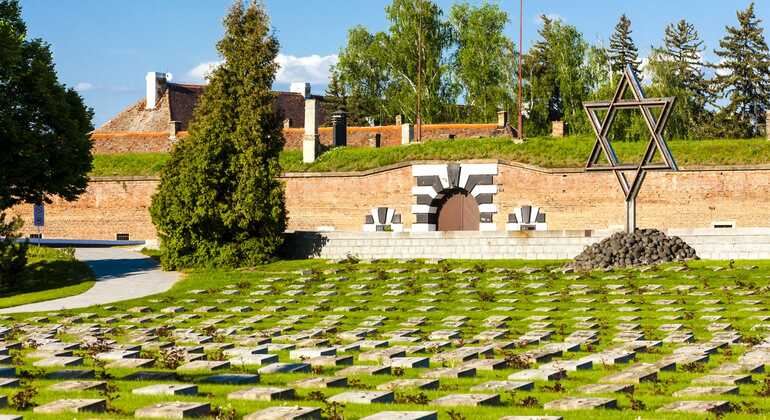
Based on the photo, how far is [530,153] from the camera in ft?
150

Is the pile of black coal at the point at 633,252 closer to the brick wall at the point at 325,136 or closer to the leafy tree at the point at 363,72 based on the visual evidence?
the brick wall at the point at 325,136

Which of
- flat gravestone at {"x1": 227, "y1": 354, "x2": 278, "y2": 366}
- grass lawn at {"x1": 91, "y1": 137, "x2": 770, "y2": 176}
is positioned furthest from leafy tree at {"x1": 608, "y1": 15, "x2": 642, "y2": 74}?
flat gravestone at {"x1": 227, "y1": 354, "x2": 278, "y2": 366}

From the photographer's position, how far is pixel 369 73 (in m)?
76.3

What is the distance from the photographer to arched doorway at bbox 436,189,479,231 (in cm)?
4623

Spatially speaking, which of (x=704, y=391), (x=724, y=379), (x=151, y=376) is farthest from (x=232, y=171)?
(x=704, y=391)

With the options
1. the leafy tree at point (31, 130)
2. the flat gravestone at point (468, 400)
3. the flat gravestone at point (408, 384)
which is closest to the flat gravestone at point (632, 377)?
the flat gravestone at point (408, 384)

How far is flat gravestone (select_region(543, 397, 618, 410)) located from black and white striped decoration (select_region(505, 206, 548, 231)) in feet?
108

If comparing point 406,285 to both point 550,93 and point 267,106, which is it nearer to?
point 267,106

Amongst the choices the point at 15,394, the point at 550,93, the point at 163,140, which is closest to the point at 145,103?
the point at 163,140

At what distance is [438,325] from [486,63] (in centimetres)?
5147

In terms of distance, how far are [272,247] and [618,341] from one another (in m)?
20.5

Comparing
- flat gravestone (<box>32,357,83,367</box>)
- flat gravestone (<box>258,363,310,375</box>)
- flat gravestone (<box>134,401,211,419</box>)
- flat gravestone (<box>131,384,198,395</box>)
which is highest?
flat gravestone (<box>134,401,211,419</box>)

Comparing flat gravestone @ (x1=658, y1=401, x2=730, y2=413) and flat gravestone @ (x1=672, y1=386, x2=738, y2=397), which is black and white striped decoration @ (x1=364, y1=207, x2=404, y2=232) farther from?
flat gravestone @ (x1=658, y1=401, x2=730, y2=413)

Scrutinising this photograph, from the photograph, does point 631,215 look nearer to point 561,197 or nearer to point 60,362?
point 561,197
